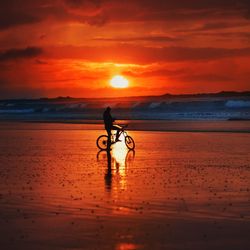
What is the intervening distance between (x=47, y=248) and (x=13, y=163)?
1235 cm

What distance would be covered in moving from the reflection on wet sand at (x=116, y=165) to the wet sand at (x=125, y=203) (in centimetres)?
3

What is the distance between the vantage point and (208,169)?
733 inches

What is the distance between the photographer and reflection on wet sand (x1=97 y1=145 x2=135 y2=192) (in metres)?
15.3

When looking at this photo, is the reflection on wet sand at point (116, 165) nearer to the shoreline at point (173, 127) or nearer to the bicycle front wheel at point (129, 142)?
the bicycle front wheel at point (129, 142)

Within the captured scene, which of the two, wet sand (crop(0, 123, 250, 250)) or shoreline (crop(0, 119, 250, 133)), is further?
shoreline (crop(0, 119, 250, 133))

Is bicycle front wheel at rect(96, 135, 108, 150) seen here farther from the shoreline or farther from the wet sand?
the shoreline

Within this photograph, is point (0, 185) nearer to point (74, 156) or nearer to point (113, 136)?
point (74, 156)

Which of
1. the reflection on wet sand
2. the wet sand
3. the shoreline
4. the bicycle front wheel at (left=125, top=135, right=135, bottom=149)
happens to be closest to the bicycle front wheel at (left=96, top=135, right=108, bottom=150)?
the reflection on wet sand

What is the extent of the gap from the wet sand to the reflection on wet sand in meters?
0.03

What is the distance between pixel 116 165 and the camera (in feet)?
68.6

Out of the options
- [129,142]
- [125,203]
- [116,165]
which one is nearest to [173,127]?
[129,142]

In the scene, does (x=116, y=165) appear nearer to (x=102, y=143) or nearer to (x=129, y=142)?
(x=129, y=142)

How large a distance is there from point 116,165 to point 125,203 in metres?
8.66

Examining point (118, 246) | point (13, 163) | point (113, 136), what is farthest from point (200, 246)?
point (113, 136)
